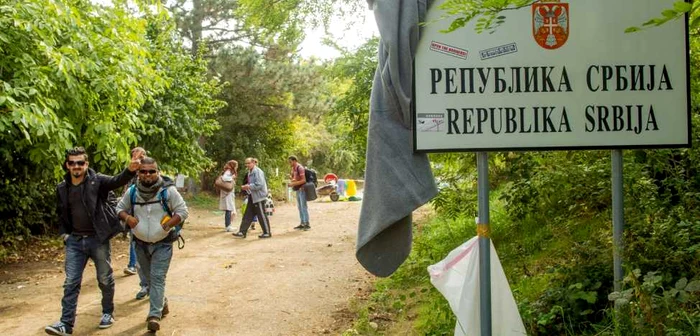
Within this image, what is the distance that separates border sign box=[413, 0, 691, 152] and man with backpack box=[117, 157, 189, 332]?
4.53 m

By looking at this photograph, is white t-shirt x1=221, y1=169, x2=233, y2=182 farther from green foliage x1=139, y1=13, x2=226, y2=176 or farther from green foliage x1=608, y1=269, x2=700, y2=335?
green foliage x1=608, y1=269, x2=700, y2=335

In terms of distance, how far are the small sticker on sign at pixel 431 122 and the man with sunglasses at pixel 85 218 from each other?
15.0ft

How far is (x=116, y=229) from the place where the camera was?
732cm

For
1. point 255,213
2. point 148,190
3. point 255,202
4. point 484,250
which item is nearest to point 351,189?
point 255,213

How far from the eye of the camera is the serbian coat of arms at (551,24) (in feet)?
11.1

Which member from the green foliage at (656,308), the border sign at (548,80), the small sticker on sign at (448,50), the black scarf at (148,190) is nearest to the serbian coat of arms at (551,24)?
the border sign at (548,80)

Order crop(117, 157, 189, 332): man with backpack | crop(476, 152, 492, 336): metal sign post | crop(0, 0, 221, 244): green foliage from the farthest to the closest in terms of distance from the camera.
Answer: crop(0, 0, 221, 244): green foliage, crop(117, 157, 189, 332): man with backpack, crop(476, 152, 492, 336): metal sign post

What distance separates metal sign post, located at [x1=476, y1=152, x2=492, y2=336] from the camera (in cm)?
350

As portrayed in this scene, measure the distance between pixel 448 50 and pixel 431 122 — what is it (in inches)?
14.6

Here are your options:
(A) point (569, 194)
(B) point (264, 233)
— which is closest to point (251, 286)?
(A) point (569, 194)

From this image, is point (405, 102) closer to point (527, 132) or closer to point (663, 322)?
point (527, 132)

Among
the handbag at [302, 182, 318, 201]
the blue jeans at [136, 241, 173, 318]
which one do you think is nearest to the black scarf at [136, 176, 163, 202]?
the blue jeans at [136, 241, 173, 318]

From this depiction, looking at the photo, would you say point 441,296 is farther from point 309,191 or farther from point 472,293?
point 309,191

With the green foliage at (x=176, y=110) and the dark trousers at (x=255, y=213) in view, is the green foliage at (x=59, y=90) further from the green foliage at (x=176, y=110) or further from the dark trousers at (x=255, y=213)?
the dark trousers at (x=255, y=213)
